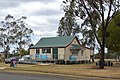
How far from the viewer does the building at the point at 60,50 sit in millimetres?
58875

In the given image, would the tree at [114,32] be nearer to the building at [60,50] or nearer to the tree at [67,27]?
the building at [60,50]

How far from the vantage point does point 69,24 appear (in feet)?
300

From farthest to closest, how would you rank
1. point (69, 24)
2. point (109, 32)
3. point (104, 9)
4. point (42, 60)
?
point (69, 24), point (42, 60), point (109, 32), point (104, 9)

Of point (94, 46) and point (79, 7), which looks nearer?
point (79, 7)

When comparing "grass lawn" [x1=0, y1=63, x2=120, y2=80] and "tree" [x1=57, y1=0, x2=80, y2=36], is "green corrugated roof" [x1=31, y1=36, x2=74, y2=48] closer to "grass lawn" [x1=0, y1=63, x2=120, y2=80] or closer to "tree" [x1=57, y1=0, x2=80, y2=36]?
"grass lawn" [x1=0, y1=63, x2=120, y2=80]

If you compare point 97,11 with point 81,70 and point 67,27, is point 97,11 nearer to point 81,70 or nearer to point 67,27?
point 81,70

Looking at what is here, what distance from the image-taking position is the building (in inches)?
2318

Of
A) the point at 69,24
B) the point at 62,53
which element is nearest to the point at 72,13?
the point at 62,53

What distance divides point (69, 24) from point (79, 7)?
164 ft

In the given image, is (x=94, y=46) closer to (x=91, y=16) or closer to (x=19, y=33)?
(x=19, y=33)

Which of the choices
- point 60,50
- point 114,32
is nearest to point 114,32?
point 114,32

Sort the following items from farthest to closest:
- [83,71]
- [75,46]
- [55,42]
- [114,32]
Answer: [75,46] < [55,42] < [114,32] < [83,71]

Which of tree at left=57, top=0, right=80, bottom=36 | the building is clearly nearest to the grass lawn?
the building

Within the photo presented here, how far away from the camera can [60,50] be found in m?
59.3
